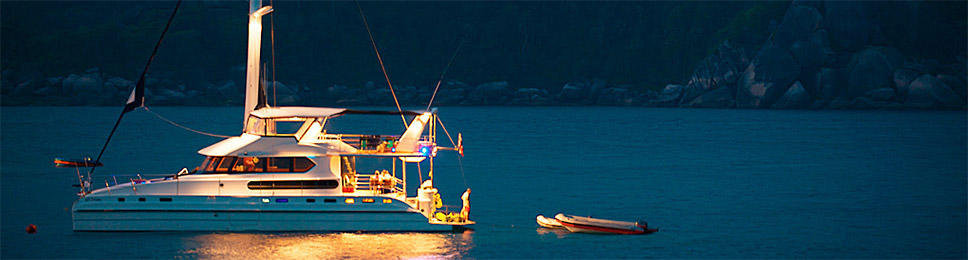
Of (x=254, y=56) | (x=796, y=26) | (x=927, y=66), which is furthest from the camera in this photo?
(x=927, y=66)

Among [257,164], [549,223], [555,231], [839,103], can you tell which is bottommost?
[839,103]

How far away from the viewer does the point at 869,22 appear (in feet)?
628

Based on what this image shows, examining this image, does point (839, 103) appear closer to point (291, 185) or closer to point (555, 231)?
point (555, 231)

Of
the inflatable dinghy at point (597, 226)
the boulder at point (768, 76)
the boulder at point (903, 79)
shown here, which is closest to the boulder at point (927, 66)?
the boulder at point (903, 79)

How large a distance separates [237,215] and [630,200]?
2049 cm

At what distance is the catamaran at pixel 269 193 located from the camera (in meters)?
29.6

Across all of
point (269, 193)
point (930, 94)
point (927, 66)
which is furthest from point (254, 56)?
point (927, 66)

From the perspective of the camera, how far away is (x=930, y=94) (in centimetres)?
18012

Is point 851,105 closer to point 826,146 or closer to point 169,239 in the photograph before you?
point 826,146

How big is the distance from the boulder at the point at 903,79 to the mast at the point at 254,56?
169 meters

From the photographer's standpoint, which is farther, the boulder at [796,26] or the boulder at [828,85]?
the boulder at [828,85]

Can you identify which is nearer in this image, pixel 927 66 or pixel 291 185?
pixel 291 185

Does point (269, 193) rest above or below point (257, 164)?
below

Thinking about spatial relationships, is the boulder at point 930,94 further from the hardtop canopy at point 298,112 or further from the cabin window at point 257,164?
the cabin window at point 257,164
